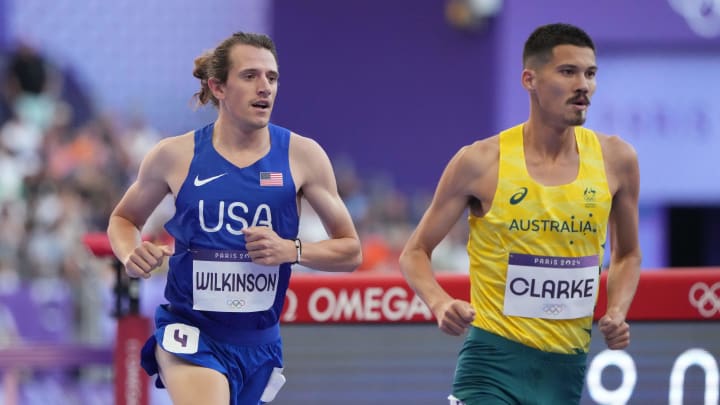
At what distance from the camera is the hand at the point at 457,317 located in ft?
15.3

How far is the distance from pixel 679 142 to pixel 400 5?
5985 mm

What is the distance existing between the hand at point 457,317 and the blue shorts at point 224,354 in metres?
0.87

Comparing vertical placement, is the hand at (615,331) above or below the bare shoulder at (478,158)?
below

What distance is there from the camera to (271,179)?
5.26 meters

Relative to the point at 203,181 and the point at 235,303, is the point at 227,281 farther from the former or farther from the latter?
the point at 203,181

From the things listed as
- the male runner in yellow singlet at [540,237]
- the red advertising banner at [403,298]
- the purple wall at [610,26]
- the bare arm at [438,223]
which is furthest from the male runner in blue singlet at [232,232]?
the purple wall at [610,26]

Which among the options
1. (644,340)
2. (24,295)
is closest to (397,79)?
(24,295)

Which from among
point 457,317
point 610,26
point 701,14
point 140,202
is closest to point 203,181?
point 140,202

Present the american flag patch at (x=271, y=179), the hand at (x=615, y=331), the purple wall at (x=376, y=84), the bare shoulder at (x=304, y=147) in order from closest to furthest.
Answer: the hand at (x=615, y=331), the american flag patch at (x=271, y=179), the bare shoulder at (x=304, y=147), the purple wall at (x=376, y=84)

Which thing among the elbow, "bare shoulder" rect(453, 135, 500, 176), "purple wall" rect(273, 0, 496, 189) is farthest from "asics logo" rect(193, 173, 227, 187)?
"purple wall" rect(273, 0, 496, 189)

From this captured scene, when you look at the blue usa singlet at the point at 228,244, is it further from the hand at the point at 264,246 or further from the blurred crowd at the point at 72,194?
the blurred crowd at the point at 72,194

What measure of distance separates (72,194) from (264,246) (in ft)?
29.0

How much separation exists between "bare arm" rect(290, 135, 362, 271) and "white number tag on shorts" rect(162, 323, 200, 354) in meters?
0.56

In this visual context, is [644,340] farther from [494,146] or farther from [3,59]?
[3,59]
